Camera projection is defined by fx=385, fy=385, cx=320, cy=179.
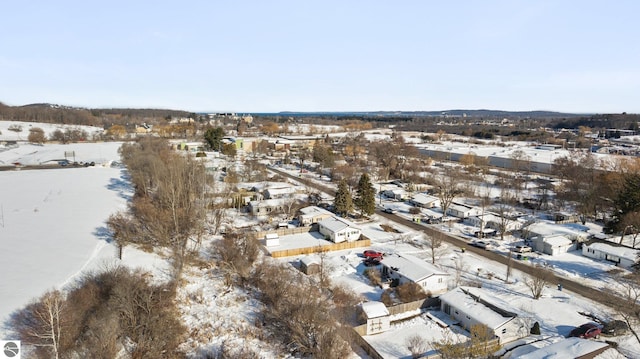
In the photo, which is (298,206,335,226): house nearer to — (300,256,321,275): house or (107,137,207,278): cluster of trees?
(107,137,207,278): cluster of trees

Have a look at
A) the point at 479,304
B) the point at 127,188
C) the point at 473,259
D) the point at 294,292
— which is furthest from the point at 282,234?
the point at 127,188

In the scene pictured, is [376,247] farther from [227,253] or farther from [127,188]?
[127,188]

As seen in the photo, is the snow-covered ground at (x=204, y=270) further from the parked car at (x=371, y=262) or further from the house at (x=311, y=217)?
the house at (x=311, y=217)

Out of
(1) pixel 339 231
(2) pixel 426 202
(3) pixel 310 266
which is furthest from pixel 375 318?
(2) pixel 426 202

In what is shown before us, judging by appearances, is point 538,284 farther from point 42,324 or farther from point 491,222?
point 42,324

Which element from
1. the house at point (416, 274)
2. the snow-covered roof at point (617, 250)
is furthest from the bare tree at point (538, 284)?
the snow-covered roof at point (617, 250)

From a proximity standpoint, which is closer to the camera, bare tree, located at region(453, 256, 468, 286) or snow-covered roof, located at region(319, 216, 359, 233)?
bare tree, located at region(453, 256, 468, 286)

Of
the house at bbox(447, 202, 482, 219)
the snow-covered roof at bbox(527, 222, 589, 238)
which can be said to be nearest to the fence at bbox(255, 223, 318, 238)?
the house at bbox(447, 202, 482, 219)
